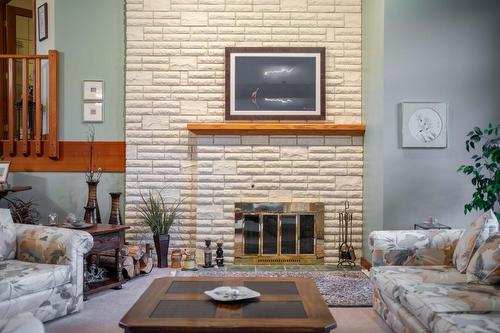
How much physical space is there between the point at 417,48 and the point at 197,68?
2.20 m

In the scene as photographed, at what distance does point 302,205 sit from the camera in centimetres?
528

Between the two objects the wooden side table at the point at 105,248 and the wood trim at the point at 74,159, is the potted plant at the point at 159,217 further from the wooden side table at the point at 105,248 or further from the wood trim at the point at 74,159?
the wooden side table at the point at 105,248

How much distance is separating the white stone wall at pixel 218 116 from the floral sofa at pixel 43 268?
174cm

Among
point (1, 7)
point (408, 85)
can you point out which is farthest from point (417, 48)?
point (1, 7)

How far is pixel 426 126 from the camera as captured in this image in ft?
15.0

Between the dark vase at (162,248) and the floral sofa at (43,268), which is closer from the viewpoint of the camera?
the floral sofa at (43,268)

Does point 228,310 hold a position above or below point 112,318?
above

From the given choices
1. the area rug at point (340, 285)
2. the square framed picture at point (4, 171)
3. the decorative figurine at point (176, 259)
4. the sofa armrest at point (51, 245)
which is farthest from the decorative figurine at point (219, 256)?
the square framed picture at point (4, 171)

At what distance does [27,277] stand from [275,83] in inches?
124

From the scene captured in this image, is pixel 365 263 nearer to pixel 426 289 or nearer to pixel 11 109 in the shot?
pixel 426 289

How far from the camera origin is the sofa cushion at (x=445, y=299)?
7.88 feet

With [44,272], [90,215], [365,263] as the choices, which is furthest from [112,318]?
[365,263]

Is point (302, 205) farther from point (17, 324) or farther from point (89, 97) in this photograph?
point (17, 324)

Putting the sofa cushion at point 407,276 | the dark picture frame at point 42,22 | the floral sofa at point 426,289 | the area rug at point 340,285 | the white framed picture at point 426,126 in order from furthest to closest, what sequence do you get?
1. the dark picture frame at point 42,22
2. the white framed picture at point 426,126
3. the area rug at point 340,285
4. the sofa cushion at point 407,276
5. the floral sofa at point 426,289
